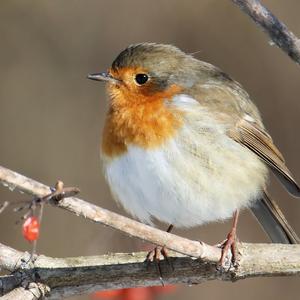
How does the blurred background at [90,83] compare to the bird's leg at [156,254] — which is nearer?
the bird's leg at [156,254]

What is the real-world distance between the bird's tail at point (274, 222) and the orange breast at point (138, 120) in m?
0.76

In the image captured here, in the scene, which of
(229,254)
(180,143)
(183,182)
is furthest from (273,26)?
(229,254)

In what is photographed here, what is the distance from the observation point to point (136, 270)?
319cm

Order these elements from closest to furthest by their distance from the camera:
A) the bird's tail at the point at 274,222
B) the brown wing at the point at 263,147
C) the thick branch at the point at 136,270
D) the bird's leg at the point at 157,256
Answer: the thick branch at the point at 136,270 → the bird's leg at the point at 157,256 → the brown wing at the point at 263,147 → the bird's tail at the point at 274,222

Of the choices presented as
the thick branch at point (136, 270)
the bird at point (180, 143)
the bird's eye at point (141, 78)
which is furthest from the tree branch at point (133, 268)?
the bird's eye at point (141, 78)

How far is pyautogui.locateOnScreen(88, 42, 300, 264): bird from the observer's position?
3.36 meters

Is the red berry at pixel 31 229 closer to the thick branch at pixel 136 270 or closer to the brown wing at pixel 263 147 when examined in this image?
the thick branch at pixel 136 270

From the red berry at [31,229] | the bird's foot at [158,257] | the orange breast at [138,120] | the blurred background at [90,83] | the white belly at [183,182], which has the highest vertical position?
the blurred background at [90,83]

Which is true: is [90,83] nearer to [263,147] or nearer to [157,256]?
[263,147]

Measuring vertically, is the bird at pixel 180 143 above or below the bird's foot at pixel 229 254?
above

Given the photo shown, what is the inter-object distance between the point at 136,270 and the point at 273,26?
1182mm

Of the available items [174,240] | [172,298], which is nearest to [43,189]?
[174,240]

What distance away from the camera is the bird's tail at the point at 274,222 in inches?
154

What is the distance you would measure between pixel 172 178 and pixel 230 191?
31 centimetres
